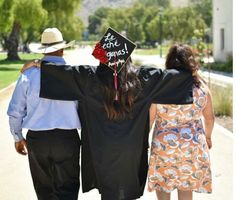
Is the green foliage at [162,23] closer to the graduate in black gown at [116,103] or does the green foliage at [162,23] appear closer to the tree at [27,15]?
the tree at [27,15]

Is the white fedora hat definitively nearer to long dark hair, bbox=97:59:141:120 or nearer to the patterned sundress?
long dark hair, bbox=97:59:141:120

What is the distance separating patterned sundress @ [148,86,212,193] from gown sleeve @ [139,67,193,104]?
0.14 metres

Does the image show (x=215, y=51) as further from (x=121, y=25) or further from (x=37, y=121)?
(x=121, y=25)

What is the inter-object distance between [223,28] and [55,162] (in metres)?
30.7

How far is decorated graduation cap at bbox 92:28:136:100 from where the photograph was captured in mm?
4078

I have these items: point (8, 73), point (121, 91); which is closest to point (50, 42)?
point (121, 91)

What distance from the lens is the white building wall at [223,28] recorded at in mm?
32500

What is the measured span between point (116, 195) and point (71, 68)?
1.05 m

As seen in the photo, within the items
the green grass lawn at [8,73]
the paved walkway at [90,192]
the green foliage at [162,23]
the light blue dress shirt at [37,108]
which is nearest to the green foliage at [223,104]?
the paved walkway at [90,192]

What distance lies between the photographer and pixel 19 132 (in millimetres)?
4512

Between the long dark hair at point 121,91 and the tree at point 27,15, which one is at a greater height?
the long dark hair at point 121,91

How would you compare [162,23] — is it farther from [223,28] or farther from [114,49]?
[114,49]

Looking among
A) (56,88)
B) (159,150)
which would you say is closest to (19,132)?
(56,88)

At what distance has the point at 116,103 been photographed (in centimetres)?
412
